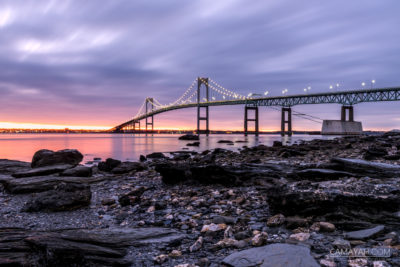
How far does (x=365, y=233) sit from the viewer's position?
2773 mm

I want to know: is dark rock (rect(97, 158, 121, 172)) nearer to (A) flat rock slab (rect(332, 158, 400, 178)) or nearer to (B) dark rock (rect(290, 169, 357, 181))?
(B) dark rock (rect(290, 169, 357, 181))

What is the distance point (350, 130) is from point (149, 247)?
253 feet

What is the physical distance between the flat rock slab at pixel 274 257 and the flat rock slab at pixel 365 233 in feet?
2.19

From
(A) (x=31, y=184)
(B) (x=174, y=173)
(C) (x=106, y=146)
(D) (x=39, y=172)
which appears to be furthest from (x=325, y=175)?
(C) (x=106, y=146)

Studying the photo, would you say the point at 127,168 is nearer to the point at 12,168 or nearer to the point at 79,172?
the point at 79,172

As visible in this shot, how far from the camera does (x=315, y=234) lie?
2896 millimetres

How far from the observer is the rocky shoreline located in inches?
93.1

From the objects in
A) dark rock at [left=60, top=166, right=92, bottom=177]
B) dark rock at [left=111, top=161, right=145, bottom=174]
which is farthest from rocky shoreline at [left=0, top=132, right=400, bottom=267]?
dark rock at [left=111, top=161, right=145, bottom=174]

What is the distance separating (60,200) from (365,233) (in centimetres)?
456

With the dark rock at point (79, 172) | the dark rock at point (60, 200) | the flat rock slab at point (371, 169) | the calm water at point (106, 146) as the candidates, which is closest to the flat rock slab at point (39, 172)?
the dark rock at point (79, 172)

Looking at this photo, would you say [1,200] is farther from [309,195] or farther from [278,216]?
[309,195]

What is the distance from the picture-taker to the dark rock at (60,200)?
178 inches

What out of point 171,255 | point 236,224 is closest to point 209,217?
point 236,224

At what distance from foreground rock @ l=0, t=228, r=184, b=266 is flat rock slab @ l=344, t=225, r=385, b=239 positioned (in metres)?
1.86
